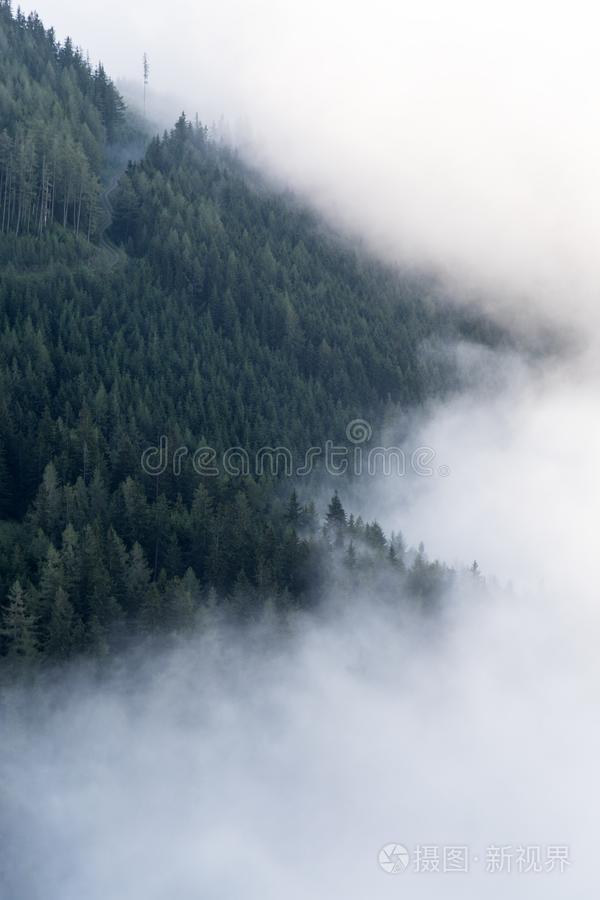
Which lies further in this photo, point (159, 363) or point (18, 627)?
point (159, 363)

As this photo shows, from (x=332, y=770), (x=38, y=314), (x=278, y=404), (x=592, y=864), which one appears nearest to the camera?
(x=332, y=770)

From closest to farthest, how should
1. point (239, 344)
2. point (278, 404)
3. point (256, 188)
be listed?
point (278, 404)
point (239, 344)
point (256, 188)

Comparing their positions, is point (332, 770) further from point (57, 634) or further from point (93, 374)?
point (93, 374)

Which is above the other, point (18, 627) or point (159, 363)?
point (159, 363)

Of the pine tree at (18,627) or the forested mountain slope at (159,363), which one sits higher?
the forested mountain slope at (159,363)

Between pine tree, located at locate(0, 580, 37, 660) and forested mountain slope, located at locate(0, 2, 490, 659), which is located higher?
forested mountain slope, located at locate(0, 2, 490, 659)

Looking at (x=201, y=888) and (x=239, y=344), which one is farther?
(x=239, y=344)

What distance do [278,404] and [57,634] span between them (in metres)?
58.5

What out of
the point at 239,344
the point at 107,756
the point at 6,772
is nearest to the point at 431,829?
the point at 107,756

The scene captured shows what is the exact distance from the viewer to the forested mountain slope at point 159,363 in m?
84.8

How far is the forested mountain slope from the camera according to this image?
84.8 m

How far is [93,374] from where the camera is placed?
113 metres

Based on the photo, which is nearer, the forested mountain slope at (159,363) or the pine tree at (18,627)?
the pine tree at (18,627)

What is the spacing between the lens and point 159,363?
121625 millimetres
